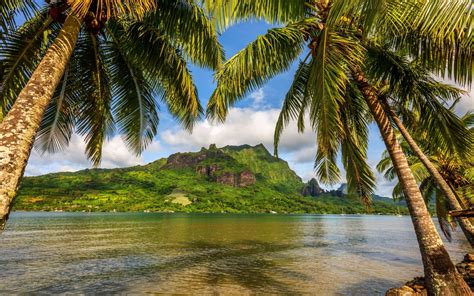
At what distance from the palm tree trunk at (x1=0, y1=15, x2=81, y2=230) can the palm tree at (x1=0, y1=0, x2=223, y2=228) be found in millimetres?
1737

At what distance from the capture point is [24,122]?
3.76 m

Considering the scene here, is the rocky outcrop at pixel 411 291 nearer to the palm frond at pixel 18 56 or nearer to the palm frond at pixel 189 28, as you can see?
the palm frond at pixel 189 28

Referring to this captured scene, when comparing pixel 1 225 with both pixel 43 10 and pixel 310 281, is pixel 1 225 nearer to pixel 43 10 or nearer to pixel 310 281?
pixel 43 10

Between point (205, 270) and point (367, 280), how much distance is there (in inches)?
359

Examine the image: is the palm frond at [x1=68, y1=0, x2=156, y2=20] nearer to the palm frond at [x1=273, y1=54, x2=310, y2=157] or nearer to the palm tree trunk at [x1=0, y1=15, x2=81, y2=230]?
the palm tree trunk at [x1=0, y1=15, x2=81, y2=230]

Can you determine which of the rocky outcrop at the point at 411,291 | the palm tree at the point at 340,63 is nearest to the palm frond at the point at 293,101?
the palm tree at the point at 340,63

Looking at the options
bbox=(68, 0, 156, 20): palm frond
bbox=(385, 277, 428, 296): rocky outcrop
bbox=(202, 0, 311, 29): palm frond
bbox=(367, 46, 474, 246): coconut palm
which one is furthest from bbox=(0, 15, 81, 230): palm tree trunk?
bbox=(385, 277, 428, 296): rocky outcrop

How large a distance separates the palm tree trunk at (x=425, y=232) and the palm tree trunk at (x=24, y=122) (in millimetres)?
7693

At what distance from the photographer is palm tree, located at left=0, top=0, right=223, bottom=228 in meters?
7.12

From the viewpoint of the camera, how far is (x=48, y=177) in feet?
612

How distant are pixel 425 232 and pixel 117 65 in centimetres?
1023

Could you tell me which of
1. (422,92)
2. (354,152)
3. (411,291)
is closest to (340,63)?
(422,92)

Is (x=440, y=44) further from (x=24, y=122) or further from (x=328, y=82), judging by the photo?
(x=24, y=122)

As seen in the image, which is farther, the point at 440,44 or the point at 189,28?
the point at 189,28
